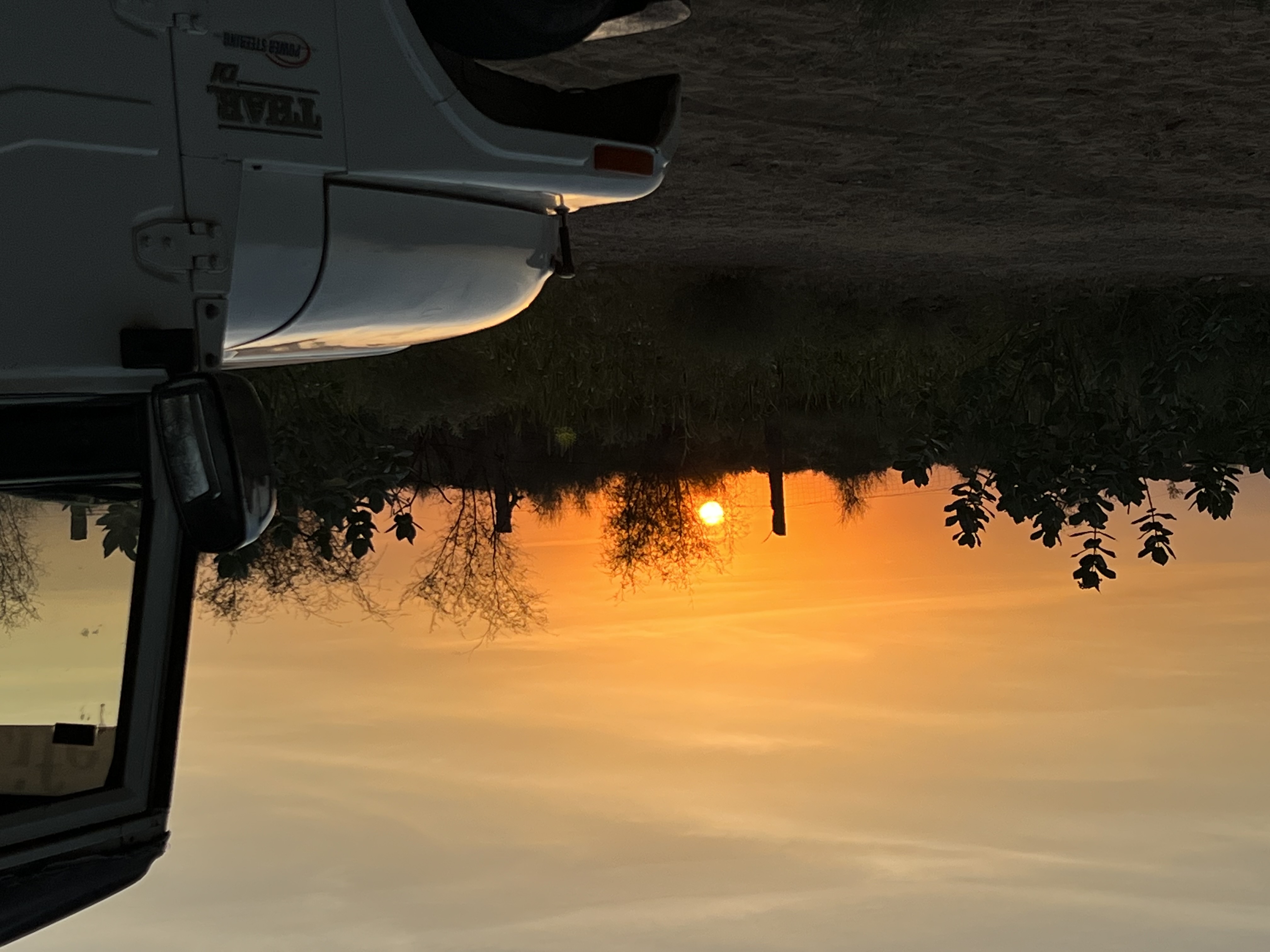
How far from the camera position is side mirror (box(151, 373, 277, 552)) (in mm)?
2170

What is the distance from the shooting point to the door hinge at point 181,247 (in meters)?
2.35

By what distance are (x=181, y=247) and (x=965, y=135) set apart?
457 cm

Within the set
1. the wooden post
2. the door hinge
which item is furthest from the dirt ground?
the wooden post

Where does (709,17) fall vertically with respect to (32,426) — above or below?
above

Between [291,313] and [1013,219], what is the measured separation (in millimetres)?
5524

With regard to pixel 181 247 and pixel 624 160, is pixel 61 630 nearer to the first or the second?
pixel 181 247

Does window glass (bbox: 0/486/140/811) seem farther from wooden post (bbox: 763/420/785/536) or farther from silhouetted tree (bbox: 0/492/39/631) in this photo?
wooden post (bbox: 763/420/785/536)

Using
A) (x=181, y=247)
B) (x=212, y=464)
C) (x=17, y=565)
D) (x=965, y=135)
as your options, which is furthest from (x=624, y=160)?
(x=965, y=135)

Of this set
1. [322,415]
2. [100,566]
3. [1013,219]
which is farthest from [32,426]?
[1013,219]

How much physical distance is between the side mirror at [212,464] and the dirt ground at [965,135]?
347 cm

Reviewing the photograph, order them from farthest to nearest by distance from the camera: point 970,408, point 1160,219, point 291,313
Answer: point 970,408 < point 1160,219 < point 291,313

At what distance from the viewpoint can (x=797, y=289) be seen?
901 centimetres

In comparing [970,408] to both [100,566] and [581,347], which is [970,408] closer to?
[581,347]

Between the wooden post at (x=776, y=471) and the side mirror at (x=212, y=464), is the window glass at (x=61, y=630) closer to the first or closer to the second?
the side mirror at (x=212, y=464)
